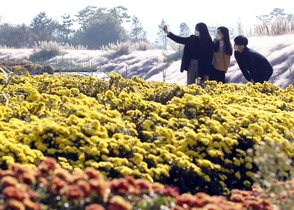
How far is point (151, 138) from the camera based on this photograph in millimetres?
4762

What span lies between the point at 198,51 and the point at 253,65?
3.67 ft

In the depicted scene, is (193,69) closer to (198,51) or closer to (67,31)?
(198,51)

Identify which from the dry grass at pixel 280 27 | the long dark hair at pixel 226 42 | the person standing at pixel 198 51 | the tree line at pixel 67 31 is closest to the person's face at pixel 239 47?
the long dark hair at pixel 226 42

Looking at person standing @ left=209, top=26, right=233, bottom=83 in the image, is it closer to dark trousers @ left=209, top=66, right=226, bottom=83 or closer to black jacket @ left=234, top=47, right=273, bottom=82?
dark trousers @ left=209, top=66, right=226, bottom=83

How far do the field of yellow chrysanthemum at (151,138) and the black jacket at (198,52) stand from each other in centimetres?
404

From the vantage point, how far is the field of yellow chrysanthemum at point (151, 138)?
4035 millimetres

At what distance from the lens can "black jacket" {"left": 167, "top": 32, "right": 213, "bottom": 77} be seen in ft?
32.6

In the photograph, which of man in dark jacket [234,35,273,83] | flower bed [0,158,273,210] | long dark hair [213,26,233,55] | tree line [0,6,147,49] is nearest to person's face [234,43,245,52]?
man in dark jacket [234,35,273,83]

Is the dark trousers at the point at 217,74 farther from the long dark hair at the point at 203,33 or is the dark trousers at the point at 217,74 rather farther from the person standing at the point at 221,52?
the long dark hair at the point at 203,33

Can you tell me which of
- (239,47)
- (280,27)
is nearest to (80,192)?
(239,47)

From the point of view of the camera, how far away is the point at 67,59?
34.7 metres

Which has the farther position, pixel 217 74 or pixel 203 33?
pixel 217 74

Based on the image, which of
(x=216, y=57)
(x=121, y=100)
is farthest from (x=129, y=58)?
(x=121, y=100)

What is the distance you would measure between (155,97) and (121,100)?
1578 mm
